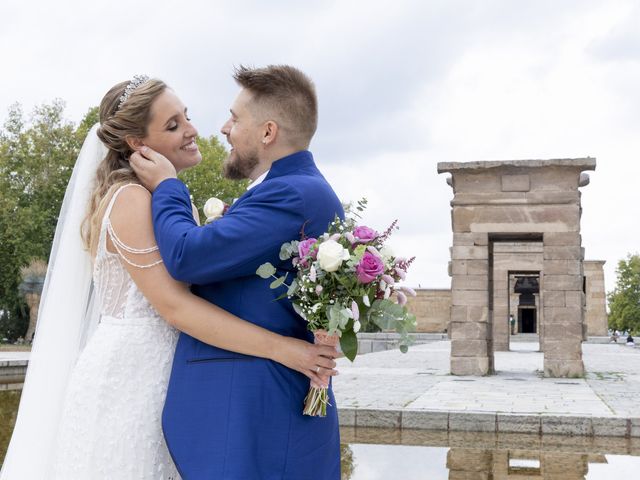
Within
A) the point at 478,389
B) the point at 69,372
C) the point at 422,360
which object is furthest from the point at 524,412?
the point at 422,360

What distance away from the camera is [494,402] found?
9930mm

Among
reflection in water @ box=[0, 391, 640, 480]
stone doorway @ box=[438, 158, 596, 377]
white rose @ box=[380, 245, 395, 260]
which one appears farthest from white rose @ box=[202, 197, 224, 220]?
stone doorway @ box=[438, 158, 596, 377]

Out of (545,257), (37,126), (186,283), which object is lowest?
(186,283)

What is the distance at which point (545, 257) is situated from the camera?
1509 centimetres

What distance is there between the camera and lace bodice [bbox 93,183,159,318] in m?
3.05

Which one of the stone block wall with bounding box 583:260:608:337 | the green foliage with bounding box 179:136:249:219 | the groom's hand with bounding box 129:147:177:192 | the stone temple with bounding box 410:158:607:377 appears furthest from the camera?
the green foliage with bounding box 179:136:249:219

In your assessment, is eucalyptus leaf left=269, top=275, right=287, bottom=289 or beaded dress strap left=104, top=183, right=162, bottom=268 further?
beaded dress strap left=104, top=183, right=162, bottom=268

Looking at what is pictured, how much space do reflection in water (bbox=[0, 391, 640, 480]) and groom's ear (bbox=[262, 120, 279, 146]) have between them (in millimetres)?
3946

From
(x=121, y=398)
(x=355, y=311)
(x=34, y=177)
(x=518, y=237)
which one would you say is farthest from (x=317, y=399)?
(x=34, y=177)

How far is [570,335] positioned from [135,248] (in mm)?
13369

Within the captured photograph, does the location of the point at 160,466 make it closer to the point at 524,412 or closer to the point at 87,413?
the point at 87,413

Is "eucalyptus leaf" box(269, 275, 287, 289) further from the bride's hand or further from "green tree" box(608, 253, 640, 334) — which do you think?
"green tree" box(608, 253, 640, 334)

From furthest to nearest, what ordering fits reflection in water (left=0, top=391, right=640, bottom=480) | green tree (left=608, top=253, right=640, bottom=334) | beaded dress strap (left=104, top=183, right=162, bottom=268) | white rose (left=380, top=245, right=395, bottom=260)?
green tree (left=608, top=253, right=640, bottom=334), reflection in water (left=0, top=391, right=640, bottom=480), beaded dress strap (left=104, top=183, right=162, bottom=268), white rose (left=380, top=245, right=395, bottom=260)

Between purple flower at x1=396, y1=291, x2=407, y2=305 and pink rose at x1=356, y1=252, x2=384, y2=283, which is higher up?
pink rose at x1=356, y1=252, x2=384, y2=283
